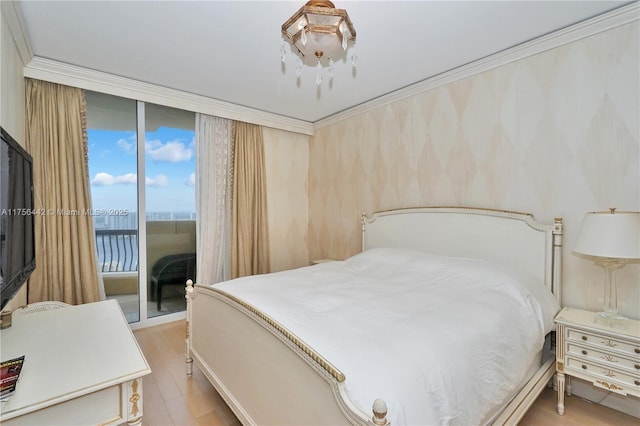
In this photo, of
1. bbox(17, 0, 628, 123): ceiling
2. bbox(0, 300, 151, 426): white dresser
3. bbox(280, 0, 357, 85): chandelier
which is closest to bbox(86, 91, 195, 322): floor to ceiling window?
bbox(17, 0, 628, 123): ceiling

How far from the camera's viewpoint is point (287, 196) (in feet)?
14.2

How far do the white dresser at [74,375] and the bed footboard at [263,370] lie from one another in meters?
0.50

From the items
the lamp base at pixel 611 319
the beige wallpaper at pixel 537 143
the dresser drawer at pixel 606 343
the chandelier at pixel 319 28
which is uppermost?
the chandelier at pixel 319 28

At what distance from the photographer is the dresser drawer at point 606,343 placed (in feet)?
5.38

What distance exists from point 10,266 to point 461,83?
337cm

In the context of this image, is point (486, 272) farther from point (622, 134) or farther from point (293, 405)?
point (293, 405)

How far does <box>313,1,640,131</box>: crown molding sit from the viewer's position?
1930mm

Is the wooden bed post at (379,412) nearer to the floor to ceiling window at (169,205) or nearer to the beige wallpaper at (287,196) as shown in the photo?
the floor to ceiling window at (169,205)

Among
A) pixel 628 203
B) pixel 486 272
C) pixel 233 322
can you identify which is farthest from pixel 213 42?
pixel 628 203

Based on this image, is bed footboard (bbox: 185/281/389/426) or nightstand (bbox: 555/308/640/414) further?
nightstand (bbox: 555/308/640/414)

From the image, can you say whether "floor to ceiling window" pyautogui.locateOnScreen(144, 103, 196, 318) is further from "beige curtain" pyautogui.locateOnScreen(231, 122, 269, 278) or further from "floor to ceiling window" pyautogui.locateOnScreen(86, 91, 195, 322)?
"beige curtain" pyautogui.locateOnScreen(231, 122, 269, 278)

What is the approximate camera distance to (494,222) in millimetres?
2465

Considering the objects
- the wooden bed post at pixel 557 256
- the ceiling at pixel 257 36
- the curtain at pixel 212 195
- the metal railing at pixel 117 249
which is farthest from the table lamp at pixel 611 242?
the metal railing at pixel 117 249

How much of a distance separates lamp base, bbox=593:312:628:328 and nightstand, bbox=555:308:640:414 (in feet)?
0.06
